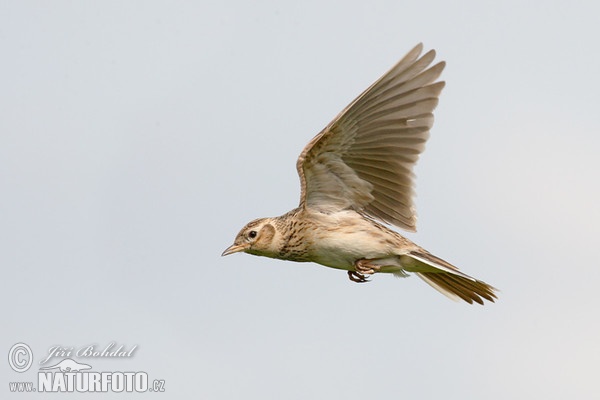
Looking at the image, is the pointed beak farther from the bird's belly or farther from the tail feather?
the tail feather

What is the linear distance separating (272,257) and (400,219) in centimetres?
135

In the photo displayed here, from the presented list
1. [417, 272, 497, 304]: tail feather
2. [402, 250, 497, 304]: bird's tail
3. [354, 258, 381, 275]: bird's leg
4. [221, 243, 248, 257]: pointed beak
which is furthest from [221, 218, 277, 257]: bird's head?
[417, 272, 497, 304]: tail feather

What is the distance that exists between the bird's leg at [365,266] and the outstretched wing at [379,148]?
65cm

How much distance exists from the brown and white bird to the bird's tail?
0.03 feet

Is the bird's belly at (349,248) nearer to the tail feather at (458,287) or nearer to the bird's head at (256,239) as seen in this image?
the bird's head at (256,239)

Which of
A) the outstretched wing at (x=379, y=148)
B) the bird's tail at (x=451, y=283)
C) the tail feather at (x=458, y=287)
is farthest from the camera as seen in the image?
the tail feather at (x=458, y=287)

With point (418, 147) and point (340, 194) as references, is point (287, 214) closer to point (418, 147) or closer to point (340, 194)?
point (340, 194)

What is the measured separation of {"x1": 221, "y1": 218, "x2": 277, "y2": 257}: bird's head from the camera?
13.6 m

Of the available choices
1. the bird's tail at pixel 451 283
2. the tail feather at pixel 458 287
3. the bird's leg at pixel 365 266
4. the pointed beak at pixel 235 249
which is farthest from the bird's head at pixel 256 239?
the tail feather at pixel 458 287

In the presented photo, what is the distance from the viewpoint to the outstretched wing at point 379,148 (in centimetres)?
1333

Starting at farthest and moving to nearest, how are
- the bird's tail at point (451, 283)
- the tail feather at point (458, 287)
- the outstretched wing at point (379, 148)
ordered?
the tail feather at point (458, 287) < the bird's tail at point (451, 283) < the outstretched wing at point (379, 148)

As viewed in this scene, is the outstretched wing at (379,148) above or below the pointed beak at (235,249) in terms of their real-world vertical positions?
above

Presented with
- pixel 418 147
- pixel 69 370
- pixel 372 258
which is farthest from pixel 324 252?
pixel 69 370

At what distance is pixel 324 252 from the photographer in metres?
13.4
